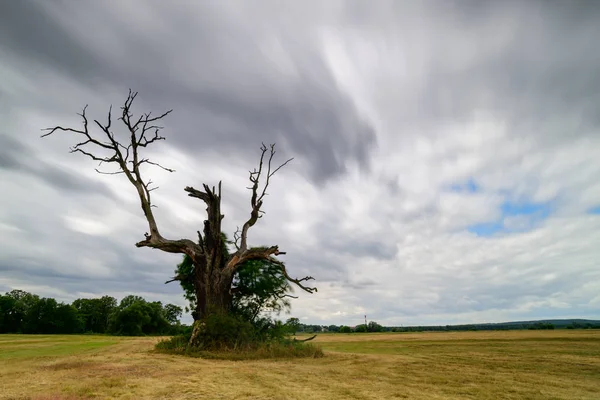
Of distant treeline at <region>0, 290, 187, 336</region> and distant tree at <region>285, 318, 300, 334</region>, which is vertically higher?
distant treeline at <region>0, 290, 187, 336</region>

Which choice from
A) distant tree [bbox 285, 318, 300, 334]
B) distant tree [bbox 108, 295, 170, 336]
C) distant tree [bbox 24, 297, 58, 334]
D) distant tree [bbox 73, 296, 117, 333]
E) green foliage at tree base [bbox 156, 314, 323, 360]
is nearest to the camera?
green foliage at tree base [bbox 156, 314, 323, 360]

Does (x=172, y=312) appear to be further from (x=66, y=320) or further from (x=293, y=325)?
(x=293, y=325)

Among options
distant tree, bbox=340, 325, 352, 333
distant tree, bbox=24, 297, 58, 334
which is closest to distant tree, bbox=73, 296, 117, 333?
distant tree, bbox=24, 297, 58, 334

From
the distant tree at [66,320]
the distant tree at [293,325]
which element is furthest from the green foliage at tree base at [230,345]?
the distant tree at [66,320]

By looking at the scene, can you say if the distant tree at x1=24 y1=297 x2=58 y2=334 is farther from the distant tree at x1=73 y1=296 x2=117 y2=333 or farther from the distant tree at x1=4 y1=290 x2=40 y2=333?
the distant tree at x1=73 y1=296 x2=117 y2=333

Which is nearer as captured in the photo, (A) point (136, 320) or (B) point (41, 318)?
(A) point (136, 320)

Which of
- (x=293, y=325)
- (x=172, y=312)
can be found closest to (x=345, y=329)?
(x=172, y=312)

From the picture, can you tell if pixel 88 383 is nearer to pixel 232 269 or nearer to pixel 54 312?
pixel 232 269

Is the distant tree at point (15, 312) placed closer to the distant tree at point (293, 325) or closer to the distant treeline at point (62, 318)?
the distant treeline at point (62, 318)

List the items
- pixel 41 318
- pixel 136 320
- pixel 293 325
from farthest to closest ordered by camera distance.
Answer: pixel 41 318, pixel 136 320, pixel 293 325

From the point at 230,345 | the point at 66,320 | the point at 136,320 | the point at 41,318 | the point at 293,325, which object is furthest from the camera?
the point at 66,320

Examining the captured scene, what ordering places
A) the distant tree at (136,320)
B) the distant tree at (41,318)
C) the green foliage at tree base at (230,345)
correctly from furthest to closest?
the distant tree at (41,318), the distant tree at (136,320), the green foliage at tree base at (230,345)

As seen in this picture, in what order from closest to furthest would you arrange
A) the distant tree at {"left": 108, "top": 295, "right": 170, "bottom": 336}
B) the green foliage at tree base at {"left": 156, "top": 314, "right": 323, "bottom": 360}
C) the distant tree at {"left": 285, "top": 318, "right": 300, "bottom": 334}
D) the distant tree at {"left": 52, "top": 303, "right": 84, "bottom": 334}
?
the green foliage at tree base at {"left": 156, "top": 314, "right": 323, "bottom": 360}, the distant tree at {"left": 285, "top": 318, "right": 300, "bottom": 334}, the distant tree at {"left": 108, "top": 295, "right": 170, "bottom": 336}, the distant tree at {"left": 52, "top": 303, "right": 84, "bottom": 334}

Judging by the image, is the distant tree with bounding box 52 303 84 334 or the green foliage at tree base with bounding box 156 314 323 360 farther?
the distant tree with bounding box 52 303 84 334
